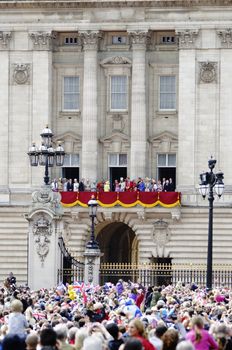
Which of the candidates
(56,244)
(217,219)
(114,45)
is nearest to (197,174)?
(217,219)

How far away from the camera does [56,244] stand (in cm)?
6650

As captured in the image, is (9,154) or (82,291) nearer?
(82,291)

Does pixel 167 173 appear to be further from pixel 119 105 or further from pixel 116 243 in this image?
pixel 116 243

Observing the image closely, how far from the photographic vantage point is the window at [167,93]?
89.8 metres

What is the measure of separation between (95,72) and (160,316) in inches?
1953

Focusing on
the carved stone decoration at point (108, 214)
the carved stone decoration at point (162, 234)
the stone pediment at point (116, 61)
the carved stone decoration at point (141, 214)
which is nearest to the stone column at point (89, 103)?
the stone pediment at point (116, 61)

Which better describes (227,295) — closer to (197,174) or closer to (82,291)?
(82,291)

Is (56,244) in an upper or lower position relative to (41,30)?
lower

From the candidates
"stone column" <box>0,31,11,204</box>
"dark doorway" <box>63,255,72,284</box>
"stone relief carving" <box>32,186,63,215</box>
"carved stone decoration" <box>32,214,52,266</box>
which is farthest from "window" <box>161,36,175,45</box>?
"carved stone decoration" <box>32,214,52,266</box>

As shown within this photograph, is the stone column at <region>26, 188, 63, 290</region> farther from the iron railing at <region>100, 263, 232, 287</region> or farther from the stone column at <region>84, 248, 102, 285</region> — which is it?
the iron railing at <region>100, 263, 232, 287</region>

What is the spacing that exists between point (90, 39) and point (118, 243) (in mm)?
11414

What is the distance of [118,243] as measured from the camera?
92.8 metres

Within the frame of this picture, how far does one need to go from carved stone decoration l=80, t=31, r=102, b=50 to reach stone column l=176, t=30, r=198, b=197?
4.71 meters

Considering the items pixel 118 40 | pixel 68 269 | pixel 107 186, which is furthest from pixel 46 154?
pixel 118 40
